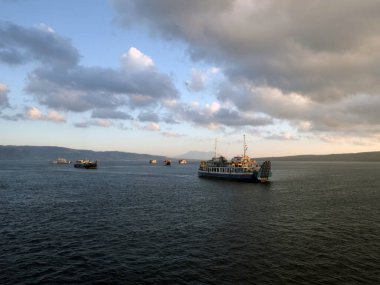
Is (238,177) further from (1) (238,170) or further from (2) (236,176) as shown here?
(1) (238,170)

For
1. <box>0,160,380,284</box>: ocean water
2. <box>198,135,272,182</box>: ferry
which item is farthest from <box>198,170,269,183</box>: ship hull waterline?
<box>0,160,380,284</box>: ocean water

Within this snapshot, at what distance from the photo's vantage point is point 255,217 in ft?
202

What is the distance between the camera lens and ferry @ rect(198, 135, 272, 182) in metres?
135

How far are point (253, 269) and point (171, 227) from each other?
2064cm

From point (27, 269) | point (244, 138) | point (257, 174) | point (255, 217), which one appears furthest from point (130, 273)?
point (244, 138)

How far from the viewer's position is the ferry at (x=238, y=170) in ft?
444

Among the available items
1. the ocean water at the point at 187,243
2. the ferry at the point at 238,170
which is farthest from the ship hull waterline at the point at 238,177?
the ocean water at the point at 187,243

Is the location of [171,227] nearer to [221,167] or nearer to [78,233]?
[78,233]

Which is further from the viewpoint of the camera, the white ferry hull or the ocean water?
the white ferry hull

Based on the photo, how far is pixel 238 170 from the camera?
14362cm

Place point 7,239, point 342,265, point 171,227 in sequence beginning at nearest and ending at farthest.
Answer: point 342,265
point 7,239
point 171,227

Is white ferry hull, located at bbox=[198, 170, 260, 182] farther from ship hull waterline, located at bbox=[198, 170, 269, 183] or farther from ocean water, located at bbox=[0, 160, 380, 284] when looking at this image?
ocean water, located at bbox=[0, 160, 380, 284]

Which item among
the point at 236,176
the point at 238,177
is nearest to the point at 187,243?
the point at 238,177

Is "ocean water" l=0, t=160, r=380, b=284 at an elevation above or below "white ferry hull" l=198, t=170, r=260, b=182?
below
